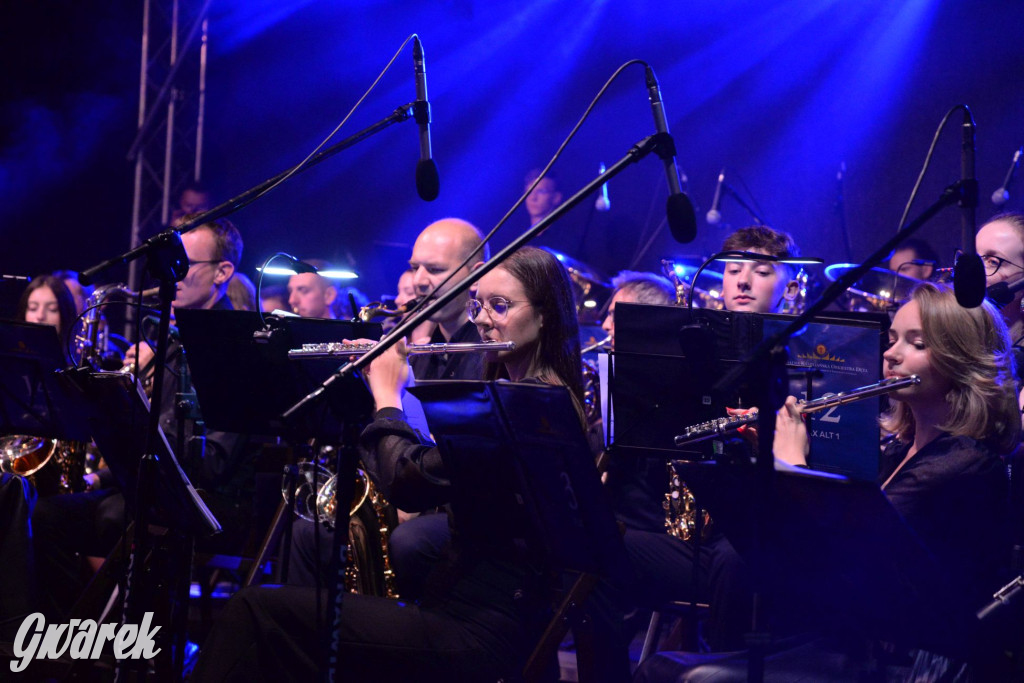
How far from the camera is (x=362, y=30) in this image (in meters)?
7.83

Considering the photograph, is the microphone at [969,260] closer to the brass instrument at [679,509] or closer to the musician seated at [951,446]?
the musician seated at [951,446]

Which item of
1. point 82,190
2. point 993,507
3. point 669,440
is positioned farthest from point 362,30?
point 993,507

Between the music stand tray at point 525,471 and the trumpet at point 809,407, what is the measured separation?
60 centimetres

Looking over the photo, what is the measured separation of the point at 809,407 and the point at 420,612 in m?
1.20

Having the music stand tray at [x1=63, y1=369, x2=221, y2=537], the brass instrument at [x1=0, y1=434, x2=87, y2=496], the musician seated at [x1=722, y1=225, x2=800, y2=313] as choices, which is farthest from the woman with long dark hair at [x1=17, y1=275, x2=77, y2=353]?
the musician seated at [x1=722, y1=225, x2=800, y2=313]

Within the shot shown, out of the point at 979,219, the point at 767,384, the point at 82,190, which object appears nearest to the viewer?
the point at 767,384

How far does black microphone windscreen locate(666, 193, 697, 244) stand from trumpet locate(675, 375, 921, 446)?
616 mm

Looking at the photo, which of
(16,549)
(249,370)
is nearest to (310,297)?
(16,549)

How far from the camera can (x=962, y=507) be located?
2.36 meters

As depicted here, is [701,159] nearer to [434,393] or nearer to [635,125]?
[635,125]

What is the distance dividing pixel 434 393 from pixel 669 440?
36.6 inches

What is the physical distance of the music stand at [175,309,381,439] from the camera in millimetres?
3150

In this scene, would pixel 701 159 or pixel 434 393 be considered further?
pixel 701 159

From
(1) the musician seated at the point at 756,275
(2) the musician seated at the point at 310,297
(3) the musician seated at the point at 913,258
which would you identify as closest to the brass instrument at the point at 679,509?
(1) the musician seated at the point at 756,275
